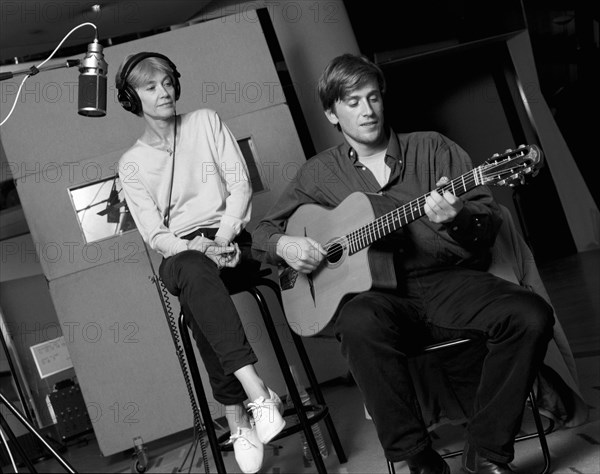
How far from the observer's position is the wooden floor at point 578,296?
357 cm

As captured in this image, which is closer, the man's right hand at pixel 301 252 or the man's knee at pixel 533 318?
the man's knee at pixel 533 318

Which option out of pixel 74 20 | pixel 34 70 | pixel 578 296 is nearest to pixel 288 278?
pixel 34 70

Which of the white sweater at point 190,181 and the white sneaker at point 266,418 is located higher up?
the white sweater at point 190,181

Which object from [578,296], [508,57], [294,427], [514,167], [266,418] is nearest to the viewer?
[514,167]

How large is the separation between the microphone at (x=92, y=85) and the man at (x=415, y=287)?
697 mm

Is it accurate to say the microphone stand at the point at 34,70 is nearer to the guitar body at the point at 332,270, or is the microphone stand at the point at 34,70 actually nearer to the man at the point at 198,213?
the man at the point at 198,213

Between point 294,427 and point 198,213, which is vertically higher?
point 198,213

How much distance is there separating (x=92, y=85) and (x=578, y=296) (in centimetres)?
356

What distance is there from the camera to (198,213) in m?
2.67

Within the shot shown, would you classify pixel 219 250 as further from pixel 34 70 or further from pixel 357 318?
pixel 34 70

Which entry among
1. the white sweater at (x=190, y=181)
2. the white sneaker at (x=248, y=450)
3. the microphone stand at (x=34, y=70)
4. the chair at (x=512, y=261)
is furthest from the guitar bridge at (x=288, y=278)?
the microphone stand at (x=34, y=70)

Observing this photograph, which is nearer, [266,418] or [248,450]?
[266,418]

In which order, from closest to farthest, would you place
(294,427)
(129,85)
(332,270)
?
(332,270) → (294,427) → (129,85)

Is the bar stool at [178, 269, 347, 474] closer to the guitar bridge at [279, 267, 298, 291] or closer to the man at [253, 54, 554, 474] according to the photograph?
the guitar bridge at [279, 267, 298, 291]
